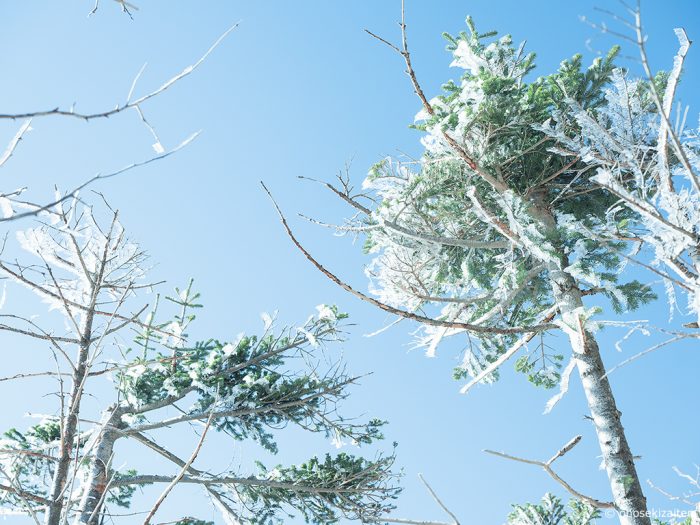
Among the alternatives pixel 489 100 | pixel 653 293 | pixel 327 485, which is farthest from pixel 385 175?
pixel 327 485

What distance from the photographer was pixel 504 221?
735 cm

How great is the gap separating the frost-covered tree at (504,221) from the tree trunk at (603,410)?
0.01m

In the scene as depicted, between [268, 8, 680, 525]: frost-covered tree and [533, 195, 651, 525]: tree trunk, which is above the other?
[268, 8, 680, 525]: frost-covered tree

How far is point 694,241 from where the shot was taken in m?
2.85

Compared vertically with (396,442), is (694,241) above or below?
below

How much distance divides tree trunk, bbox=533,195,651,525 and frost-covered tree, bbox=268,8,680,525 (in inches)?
0.5

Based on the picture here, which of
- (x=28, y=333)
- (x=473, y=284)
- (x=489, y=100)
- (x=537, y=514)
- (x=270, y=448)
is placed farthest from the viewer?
(x=270, y=448)

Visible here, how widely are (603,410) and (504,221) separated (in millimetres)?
2725

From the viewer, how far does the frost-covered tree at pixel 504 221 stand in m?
5.87

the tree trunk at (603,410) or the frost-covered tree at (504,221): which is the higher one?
the frost-covered tree at (504,221)

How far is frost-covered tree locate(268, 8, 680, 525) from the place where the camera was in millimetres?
5867

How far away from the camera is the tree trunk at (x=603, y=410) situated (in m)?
4.94

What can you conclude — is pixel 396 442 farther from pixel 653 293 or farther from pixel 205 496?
pixel 653 293

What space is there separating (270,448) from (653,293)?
6.24 meters
